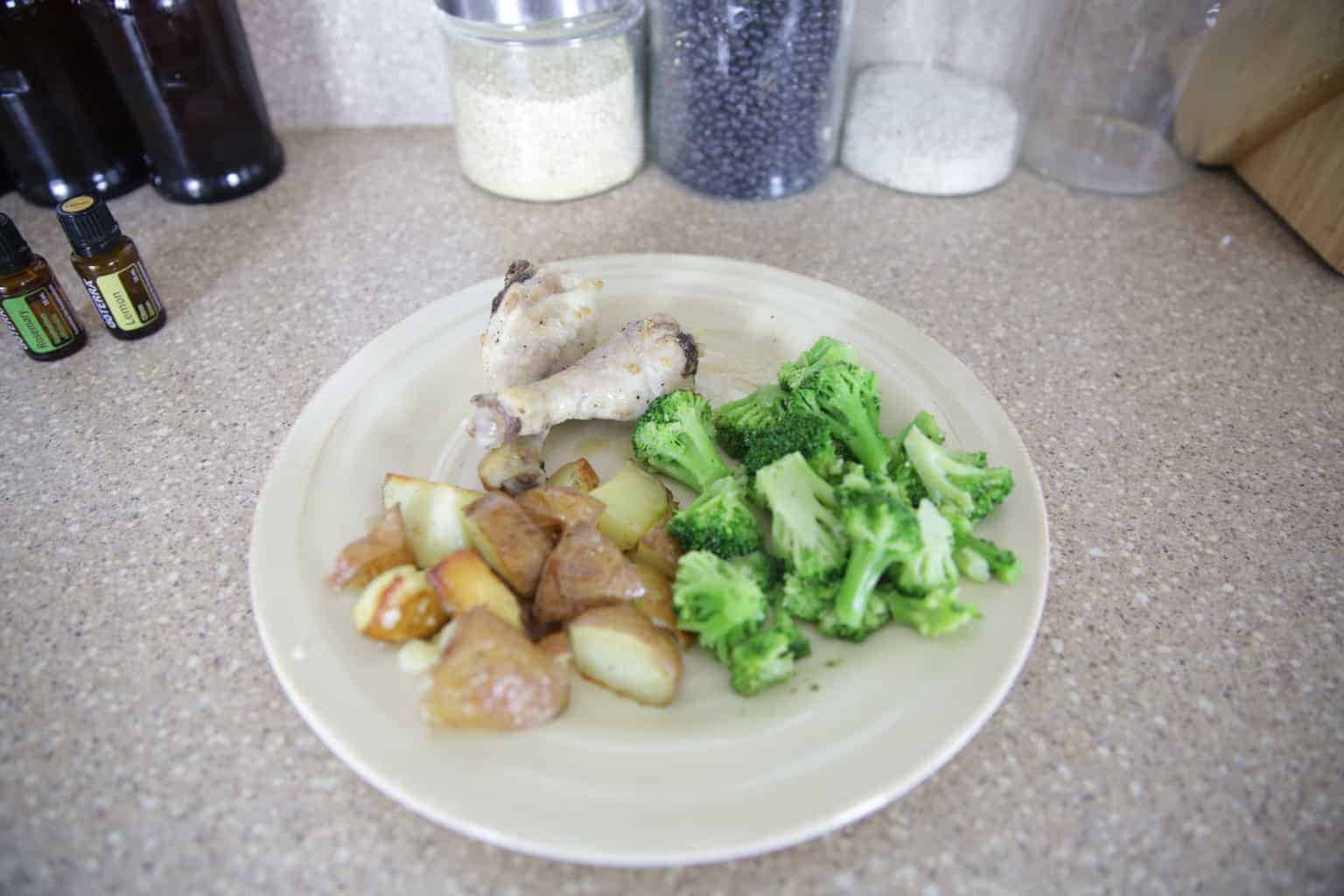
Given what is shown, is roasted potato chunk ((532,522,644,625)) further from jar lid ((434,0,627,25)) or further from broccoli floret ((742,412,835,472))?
jar lid ((434,0,627,25))

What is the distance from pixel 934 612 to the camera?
2.73ft

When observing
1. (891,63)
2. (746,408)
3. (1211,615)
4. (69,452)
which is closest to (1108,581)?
(1211,615)

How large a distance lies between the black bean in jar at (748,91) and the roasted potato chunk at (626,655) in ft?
3.19

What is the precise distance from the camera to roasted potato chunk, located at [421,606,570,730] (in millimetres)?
751

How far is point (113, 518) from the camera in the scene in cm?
103

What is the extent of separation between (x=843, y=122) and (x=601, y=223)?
54 centimetres

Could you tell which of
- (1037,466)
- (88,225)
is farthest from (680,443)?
(88,225)

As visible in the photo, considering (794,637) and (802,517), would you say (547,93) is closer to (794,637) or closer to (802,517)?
(802,517)

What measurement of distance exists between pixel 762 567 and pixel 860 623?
0.38ft

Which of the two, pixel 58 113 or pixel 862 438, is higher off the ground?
pixel 58 113

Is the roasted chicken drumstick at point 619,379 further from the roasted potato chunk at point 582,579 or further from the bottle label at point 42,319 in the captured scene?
the bottle label at point 42,319

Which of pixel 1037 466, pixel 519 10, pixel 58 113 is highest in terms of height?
pixel 519 10

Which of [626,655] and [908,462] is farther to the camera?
[908,462]

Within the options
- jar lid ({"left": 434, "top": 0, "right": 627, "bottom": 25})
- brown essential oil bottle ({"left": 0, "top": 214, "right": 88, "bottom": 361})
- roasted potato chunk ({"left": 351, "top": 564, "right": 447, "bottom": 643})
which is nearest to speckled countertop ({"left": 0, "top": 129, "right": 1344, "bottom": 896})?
brown essential oil bottle ({"left": 0, "top": 214, "right": 88, "bottom": 361})
